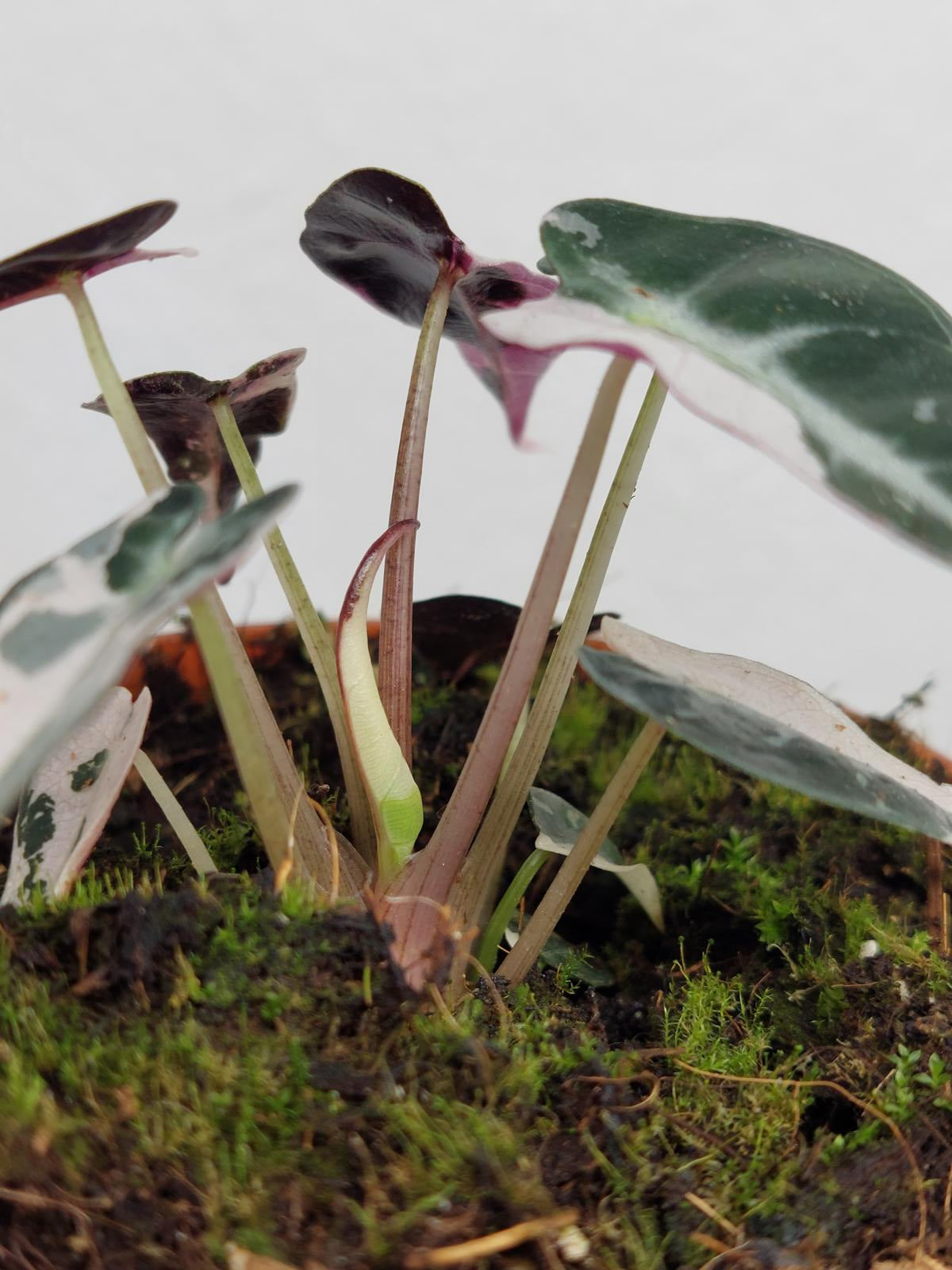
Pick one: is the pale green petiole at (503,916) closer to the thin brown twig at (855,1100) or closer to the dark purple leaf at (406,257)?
the thin brown twig at (855,1100)

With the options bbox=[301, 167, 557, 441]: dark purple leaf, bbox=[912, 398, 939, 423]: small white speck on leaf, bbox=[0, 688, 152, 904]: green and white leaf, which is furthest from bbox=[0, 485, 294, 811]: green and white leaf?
bbox=[912, 398, 939, 423]: small white speck on leaf

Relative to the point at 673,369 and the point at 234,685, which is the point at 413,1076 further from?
the point at 673,369

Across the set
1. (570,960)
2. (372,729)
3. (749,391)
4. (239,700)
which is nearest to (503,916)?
(570,960)

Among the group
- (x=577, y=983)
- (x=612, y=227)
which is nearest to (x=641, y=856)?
(x=577, y=983)

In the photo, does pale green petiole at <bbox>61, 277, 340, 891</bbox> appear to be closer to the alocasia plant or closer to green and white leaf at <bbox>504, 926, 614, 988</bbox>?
the alocasia plant

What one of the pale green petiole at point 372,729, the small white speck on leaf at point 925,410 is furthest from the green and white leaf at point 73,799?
the small white speck on leaf at point 925,410

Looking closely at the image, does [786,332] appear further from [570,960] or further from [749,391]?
[570,960]
